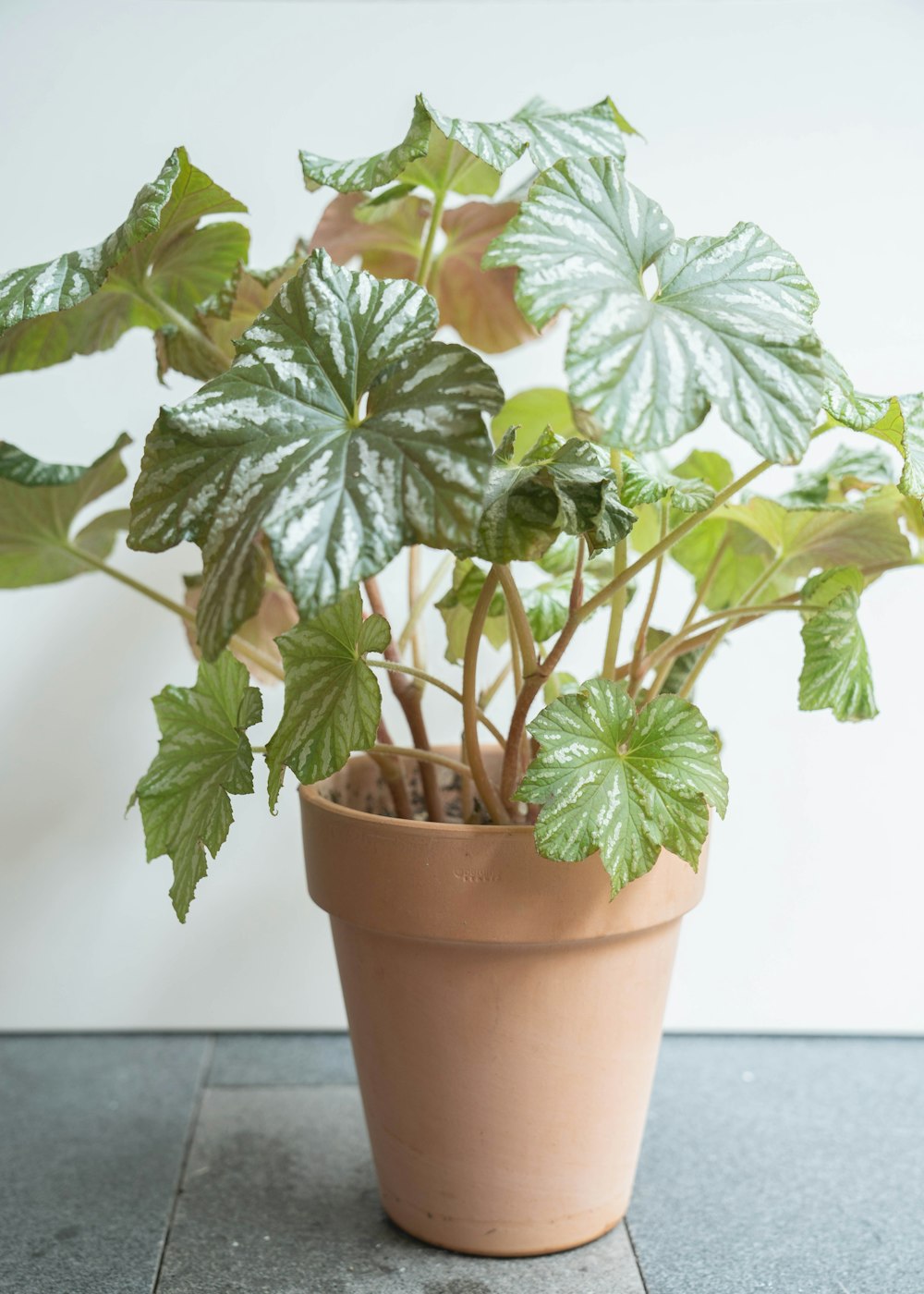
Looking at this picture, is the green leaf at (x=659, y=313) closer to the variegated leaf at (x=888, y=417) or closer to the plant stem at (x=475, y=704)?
the variegated leaf at (x=888, y=417)

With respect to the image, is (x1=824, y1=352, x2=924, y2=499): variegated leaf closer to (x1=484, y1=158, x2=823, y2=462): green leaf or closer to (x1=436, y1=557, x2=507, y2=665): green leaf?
(x1=484, y1=158, x2=823, y2=462): green leaf

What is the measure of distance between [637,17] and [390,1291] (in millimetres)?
1296

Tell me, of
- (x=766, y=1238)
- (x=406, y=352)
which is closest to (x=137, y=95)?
(x=406, y=352)

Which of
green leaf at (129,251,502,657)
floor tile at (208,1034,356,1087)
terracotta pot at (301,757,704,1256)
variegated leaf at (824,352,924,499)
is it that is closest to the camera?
green leaf at (129,251,502,657)

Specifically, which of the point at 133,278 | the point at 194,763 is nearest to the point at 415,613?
the point at 194,763

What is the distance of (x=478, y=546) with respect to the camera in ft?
2.32

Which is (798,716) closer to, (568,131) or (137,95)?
(568,131)

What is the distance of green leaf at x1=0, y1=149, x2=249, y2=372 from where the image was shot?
758 millimetres

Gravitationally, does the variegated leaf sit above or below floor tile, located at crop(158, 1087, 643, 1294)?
above

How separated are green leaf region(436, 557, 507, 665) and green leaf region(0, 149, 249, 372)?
317 millimetres

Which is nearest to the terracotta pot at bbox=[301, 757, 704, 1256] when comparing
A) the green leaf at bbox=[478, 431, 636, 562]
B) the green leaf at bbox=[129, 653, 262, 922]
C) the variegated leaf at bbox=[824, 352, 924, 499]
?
the green leaf at bbox=[129, 653, 262, 922]

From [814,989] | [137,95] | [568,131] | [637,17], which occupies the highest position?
[637,17]

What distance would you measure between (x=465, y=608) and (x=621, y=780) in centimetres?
28

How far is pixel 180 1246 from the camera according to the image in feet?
3.10
